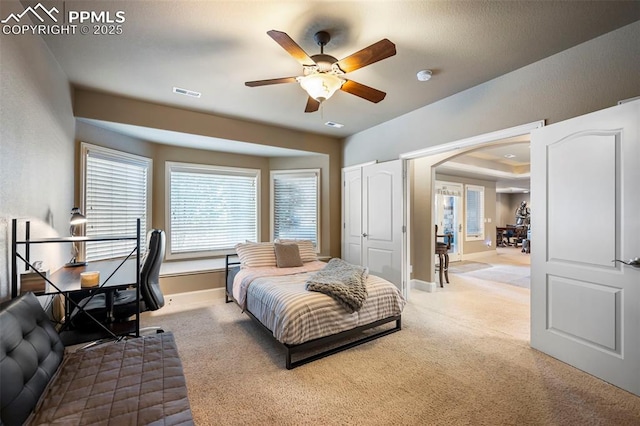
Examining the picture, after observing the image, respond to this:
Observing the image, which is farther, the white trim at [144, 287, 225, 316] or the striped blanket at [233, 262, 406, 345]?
the white trim at [144, 287, 225, 316]

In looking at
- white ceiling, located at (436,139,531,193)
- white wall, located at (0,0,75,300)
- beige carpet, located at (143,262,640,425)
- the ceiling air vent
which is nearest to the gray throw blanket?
beige carpet, located at (143,262,640,425)

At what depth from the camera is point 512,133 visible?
2.86 m

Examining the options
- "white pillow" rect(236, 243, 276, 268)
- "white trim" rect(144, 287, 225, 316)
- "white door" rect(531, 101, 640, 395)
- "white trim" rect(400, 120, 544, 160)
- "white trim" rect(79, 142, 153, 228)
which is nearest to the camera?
"white door" rect(531, 101, 640, 395)

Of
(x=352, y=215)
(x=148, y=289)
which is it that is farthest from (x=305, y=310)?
(x=352, y=215)

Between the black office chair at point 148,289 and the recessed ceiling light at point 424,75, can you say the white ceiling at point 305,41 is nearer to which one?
the recessed ceiling light at point 424,75

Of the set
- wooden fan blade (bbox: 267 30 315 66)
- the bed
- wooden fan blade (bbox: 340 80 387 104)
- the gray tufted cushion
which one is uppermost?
wooden fan blade (bbox: 267 30 315 66)

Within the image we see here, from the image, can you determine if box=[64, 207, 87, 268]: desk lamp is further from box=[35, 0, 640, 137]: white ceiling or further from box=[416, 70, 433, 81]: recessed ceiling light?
box=[416, 70, 433, 81]: recessed ceiling light

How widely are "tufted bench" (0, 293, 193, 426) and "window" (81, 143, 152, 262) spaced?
2369mm

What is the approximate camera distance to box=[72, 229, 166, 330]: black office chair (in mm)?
2454

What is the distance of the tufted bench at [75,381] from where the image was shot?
1.13 m

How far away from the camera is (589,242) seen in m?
2.28

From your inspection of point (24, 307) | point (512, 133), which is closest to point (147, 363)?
point (24, 307)

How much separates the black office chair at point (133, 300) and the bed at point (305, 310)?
95cm

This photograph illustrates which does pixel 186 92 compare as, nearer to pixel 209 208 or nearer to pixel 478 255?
pixel 209 208
